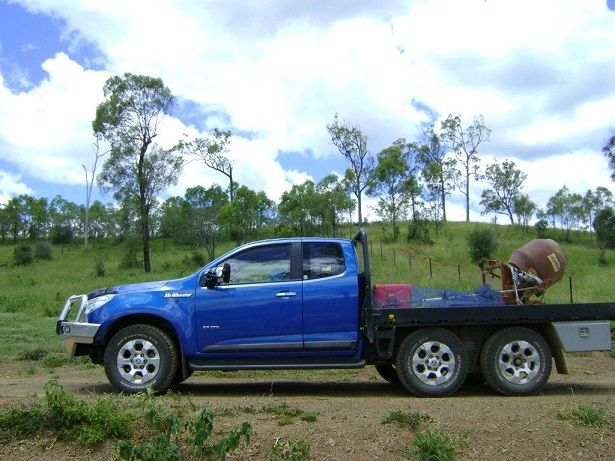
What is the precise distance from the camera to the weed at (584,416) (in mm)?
5910

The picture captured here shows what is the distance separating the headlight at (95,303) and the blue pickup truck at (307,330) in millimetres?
14

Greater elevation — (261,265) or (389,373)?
(261,265)

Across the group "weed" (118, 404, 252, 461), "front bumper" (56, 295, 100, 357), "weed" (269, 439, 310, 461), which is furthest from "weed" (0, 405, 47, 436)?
"front bumper" (56, 295, 100, 357)

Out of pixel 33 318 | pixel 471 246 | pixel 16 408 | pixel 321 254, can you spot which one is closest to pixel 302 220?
pixel 471 246

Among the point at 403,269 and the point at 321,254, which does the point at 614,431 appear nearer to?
the point at 321,254

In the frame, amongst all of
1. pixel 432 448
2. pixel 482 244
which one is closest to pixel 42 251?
pixel 482 244

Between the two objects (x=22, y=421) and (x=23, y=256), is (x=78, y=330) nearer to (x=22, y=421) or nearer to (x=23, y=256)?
(x=22, y=421)

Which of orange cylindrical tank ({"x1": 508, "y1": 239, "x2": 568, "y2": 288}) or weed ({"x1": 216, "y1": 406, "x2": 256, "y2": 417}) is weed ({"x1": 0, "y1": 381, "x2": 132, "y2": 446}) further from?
orange cylindrical tank ({"x1": 508, "y1": 239, "x2": 568, "y2": 288})

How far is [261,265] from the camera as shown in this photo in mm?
7957

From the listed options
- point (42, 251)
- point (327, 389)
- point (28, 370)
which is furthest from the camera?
point (42, 251)

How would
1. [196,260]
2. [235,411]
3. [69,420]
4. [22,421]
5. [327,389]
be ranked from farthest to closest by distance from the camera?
[196,260]
[327,389]
[235,411]
[22,421]
[69,420]

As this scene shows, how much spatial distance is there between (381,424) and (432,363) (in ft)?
7.27

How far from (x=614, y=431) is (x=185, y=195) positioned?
67654 millimetres

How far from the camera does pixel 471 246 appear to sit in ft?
129
